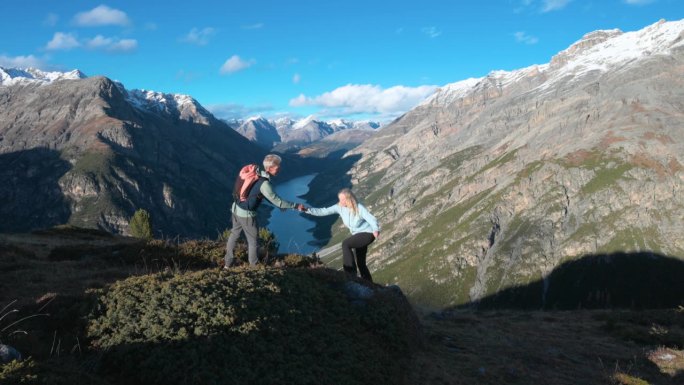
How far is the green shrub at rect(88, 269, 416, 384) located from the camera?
8.22m

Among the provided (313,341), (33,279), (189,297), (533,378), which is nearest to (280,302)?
(313,341)

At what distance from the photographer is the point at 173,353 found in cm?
827

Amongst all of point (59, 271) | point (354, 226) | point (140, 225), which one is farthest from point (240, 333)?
point (140, 225)

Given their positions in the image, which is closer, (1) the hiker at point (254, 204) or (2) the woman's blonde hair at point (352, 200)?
(1) the hiker at point (254, 204)

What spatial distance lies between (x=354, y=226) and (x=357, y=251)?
0.88 meters

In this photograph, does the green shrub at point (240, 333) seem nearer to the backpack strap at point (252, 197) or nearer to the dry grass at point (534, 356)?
the dry grass at point (534, 356)

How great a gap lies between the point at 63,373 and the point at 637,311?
2608cm

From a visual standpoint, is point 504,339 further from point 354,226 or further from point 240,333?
point 240,333

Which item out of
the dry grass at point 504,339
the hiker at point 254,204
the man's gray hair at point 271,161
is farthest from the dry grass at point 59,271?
the man's gray hair at point 271,161

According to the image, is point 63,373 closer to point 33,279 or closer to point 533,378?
point 33,279

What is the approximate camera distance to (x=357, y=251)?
603 inches

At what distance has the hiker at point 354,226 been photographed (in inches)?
587

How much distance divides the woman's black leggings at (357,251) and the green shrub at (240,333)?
2780 mm

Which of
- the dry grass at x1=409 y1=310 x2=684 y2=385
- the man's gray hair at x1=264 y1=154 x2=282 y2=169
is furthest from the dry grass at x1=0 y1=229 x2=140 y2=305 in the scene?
the dry grass at x1=409 y1=310 x2=684 y2=385
